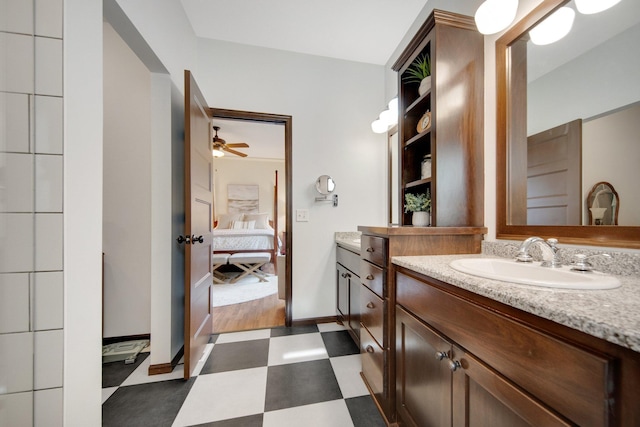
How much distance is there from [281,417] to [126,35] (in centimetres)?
211

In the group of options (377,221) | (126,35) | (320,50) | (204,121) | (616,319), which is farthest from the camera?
(377,221)

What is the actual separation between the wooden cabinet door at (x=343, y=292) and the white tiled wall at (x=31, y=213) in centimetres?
159

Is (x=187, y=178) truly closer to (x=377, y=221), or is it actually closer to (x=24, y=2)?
(x=24, y=2)

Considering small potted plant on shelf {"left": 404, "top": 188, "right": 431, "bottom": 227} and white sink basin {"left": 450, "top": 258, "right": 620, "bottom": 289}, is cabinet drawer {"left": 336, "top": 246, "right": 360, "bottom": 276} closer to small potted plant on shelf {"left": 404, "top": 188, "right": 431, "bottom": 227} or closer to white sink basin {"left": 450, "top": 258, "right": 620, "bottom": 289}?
small potted plant on shelf {"left": 404, "top": 188, "right": 431, "bottom": 227}

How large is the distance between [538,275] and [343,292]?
4.58 ft

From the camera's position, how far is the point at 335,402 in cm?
124

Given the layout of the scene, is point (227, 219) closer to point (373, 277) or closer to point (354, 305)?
point (354, 305)

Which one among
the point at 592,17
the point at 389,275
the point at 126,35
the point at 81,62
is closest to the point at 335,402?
the point at 389,275

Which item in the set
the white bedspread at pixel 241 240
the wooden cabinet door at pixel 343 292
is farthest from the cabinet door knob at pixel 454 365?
the white bedspread at pixel 241 240

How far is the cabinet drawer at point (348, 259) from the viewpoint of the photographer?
1.71 m

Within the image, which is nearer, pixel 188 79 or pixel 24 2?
pixel 24 2

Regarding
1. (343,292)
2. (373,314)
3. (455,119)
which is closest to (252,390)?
(373,314)

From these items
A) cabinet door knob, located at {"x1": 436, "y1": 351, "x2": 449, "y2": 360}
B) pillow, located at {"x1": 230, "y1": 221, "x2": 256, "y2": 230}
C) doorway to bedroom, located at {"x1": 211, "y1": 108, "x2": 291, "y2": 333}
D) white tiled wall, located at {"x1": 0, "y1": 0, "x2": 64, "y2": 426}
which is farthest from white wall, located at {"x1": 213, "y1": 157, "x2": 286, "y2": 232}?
cabinet door knob, located at {"x1": 436, "y1": 351, "x2": 449, "y2": 360}

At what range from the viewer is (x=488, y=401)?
0.60 meters
